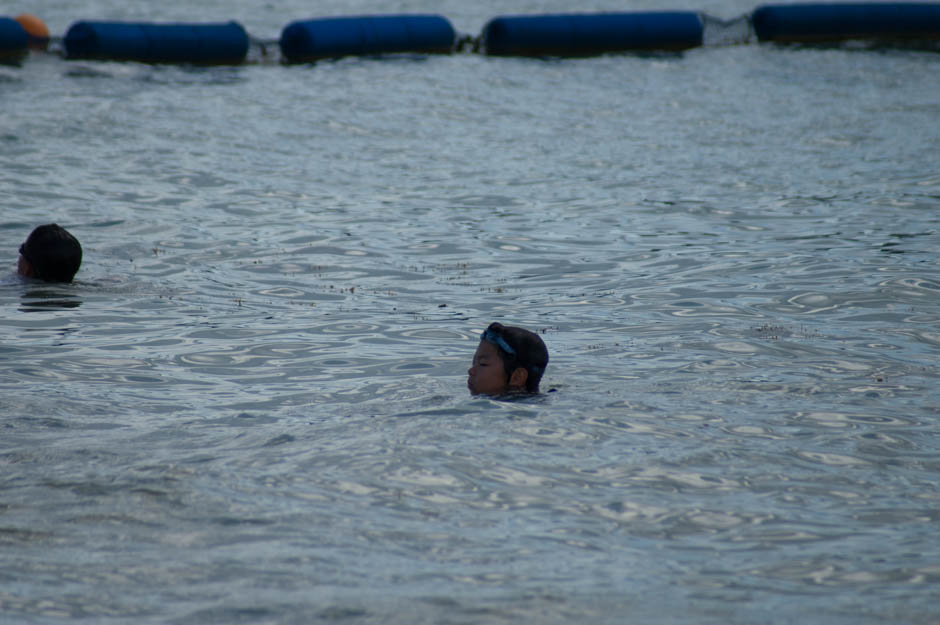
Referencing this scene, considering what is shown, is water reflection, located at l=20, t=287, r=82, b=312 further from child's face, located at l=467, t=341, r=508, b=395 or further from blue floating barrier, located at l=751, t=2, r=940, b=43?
blue floating barrier, located at l=751, t=2, r=940, b=43

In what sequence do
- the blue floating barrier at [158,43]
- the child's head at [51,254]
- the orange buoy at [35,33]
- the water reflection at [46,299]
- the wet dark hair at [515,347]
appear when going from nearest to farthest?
the wet dark hair at [515,347], the water reflection at [46,299], the child's head at [51,254], the blue floating barrier at [158,43], the orange buoy at [35,33]

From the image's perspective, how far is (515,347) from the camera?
7750 mm

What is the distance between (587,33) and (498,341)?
78.9 ft

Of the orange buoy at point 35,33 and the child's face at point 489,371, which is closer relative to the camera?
the child's face at point 489,371

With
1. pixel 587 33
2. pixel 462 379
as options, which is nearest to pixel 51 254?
pixel 462 379

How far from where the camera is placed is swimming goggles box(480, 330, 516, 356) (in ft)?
25.4

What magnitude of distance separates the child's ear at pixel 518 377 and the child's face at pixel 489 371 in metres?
0.05

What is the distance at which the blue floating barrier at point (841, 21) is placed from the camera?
107ft

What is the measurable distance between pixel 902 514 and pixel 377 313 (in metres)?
5.63

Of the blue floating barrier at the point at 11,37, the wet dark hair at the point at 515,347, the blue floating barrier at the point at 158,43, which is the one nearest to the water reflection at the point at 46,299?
the wet dark hair at the point at 515,347

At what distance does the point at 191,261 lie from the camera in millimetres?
12609

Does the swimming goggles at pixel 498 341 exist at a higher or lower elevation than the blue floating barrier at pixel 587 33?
lower

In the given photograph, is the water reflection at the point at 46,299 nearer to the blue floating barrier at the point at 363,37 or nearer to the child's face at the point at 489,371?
the child's face at the point at 489,371

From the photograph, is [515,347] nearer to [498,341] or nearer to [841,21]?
[498,341]
